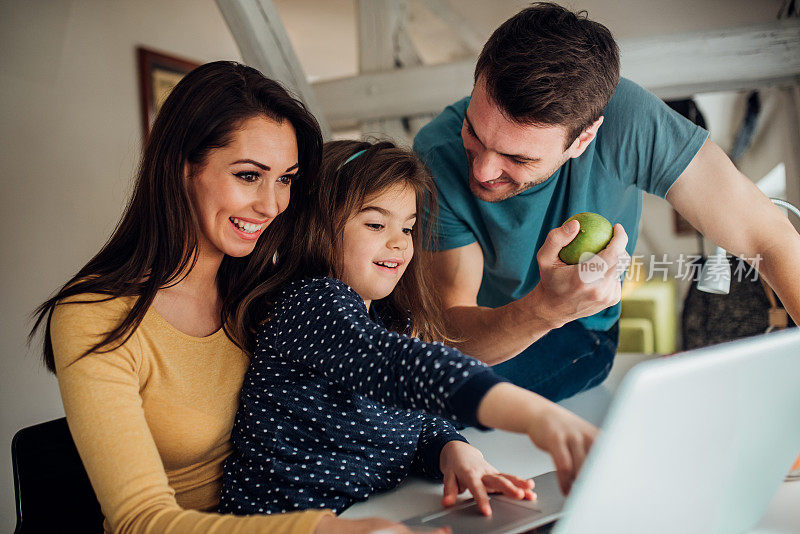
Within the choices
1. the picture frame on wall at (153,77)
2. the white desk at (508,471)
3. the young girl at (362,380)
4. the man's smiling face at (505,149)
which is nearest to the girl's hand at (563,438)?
the young girl at (362,380)

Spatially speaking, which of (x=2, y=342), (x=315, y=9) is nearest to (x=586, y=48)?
(x=2, y=342)

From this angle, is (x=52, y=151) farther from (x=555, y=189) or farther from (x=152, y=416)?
(x=555, y=189)

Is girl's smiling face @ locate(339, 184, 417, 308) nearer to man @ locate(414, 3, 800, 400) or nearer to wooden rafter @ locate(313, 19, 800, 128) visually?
man @ locate(414, 3, 800, 400)

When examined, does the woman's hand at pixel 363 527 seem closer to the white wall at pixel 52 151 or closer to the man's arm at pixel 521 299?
the man's arm at pixel 521 299

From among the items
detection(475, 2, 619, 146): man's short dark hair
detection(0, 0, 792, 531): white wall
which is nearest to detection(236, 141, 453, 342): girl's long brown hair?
detection(475, 2, 619, 146): man's short dark hair

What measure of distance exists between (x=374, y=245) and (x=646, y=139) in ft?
2.32

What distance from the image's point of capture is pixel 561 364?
160 centimetres

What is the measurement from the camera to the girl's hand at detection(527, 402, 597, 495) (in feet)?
1.70

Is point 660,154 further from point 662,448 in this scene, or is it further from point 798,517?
point 662,448

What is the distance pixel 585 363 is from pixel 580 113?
0.68 metres

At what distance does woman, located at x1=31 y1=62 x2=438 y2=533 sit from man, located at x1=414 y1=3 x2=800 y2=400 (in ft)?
1.44

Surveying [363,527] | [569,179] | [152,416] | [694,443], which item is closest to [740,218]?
[569,179]

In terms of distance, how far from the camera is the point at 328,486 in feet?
3.00

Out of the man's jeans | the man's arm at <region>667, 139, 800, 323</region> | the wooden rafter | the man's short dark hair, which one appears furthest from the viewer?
the wooden rafter
